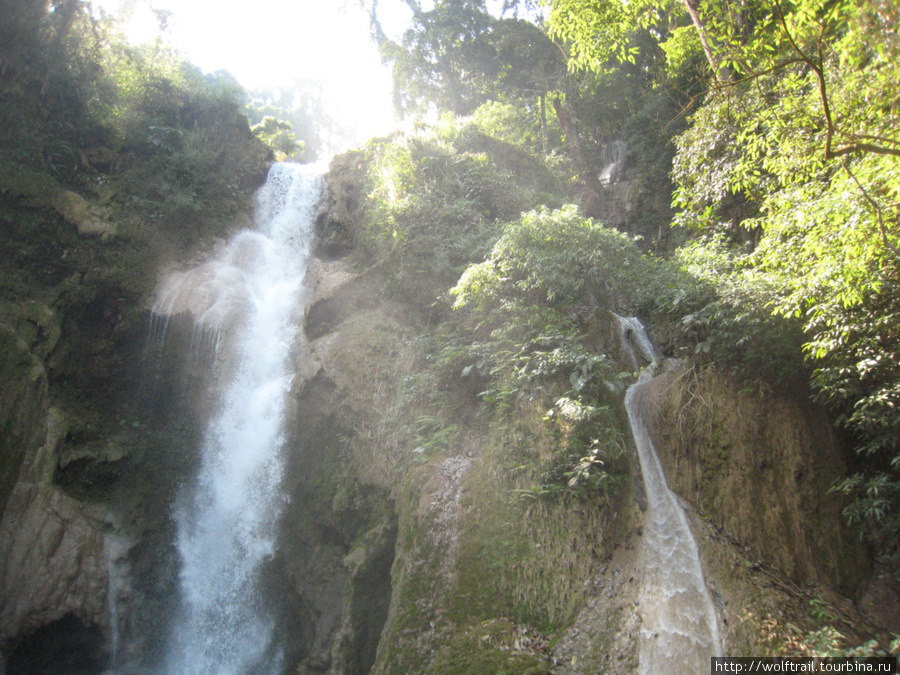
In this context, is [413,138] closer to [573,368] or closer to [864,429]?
[573,368]

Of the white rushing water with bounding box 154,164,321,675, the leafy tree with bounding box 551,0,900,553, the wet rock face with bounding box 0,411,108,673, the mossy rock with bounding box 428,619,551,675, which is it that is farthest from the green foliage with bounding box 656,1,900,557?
the wet rock face with bounding box 0,411,108,673

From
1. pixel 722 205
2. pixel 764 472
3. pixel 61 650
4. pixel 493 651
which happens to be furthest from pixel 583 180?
pixel 61 650

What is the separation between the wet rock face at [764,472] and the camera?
218 inches

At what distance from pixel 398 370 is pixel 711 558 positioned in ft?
24.1

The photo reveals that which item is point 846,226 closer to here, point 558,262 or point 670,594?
point 558,262

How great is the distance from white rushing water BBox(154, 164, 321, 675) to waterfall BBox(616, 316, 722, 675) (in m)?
8.09

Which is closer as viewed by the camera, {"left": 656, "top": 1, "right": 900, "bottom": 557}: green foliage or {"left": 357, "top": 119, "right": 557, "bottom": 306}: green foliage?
{"left": 656, "top": 1, "right": 900, "bottom": 557}: green foliage

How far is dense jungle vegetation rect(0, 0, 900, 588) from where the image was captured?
16.7 feet

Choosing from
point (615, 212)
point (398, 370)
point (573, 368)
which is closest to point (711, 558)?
point (573, 368)

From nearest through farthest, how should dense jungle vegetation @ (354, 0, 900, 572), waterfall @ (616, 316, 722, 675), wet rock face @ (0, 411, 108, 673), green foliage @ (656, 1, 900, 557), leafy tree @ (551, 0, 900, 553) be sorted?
leafy tree @ (551, 0, 900, 553)
green foliage @ (656, 1, 900, 557)
dense jungle vegetation @ (354, 0, 900, 572)
waterfall @ (616, 316, 722, 675)
wet rock face @ (0, 411, 108, 673)

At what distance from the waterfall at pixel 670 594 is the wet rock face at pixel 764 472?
33 centimetres

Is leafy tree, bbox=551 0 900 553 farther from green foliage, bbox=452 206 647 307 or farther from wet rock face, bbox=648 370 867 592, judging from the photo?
green foliage, bbox=452 206 647 307

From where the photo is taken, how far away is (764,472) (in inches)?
239

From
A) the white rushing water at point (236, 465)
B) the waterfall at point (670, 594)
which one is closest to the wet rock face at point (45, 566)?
the white rushing water at point (236, 465)
